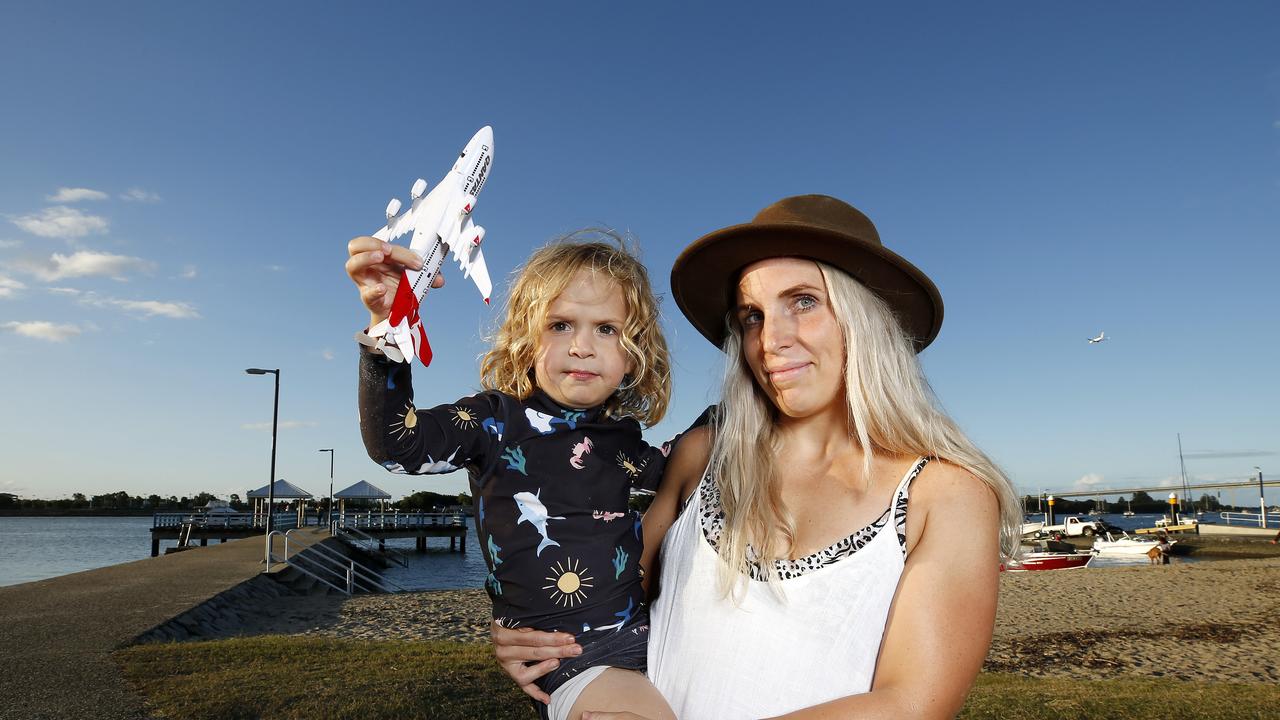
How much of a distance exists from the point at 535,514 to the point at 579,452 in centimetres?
26

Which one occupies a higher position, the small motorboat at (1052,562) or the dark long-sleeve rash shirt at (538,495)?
the dark long-sleeve rash shirt at (538,495)

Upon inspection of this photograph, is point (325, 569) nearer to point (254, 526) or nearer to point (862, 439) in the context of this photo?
point (862, 439)

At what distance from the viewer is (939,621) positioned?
1.78m

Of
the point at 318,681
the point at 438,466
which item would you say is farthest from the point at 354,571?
the point at 438,466

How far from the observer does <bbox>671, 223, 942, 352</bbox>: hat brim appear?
2229 millimetres

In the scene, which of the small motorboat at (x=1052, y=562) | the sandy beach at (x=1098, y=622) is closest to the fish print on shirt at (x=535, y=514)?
the sandy beach at (x=1098, y=622)

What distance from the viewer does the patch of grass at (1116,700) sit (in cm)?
666

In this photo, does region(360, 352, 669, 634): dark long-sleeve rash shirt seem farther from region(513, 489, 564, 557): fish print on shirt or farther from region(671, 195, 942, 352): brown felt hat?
region(671, 195, 942, 352): brown felt hat

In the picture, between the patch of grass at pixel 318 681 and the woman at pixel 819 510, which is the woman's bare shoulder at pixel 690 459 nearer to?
the woman at pixel 819 510

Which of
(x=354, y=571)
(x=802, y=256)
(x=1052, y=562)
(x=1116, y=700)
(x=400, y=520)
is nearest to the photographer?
(x=802, y=256)

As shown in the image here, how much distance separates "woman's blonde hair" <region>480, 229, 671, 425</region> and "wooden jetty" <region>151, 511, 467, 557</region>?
41340mm

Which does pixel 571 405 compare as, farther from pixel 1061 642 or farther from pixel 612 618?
pixel 1061 642

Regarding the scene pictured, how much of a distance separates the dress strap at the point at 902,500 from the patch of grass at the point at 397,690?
17.5 ft

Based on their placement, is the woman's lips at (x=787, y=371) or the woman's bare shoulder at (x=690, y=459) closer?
the woman's lips at (x=787, y=371)
